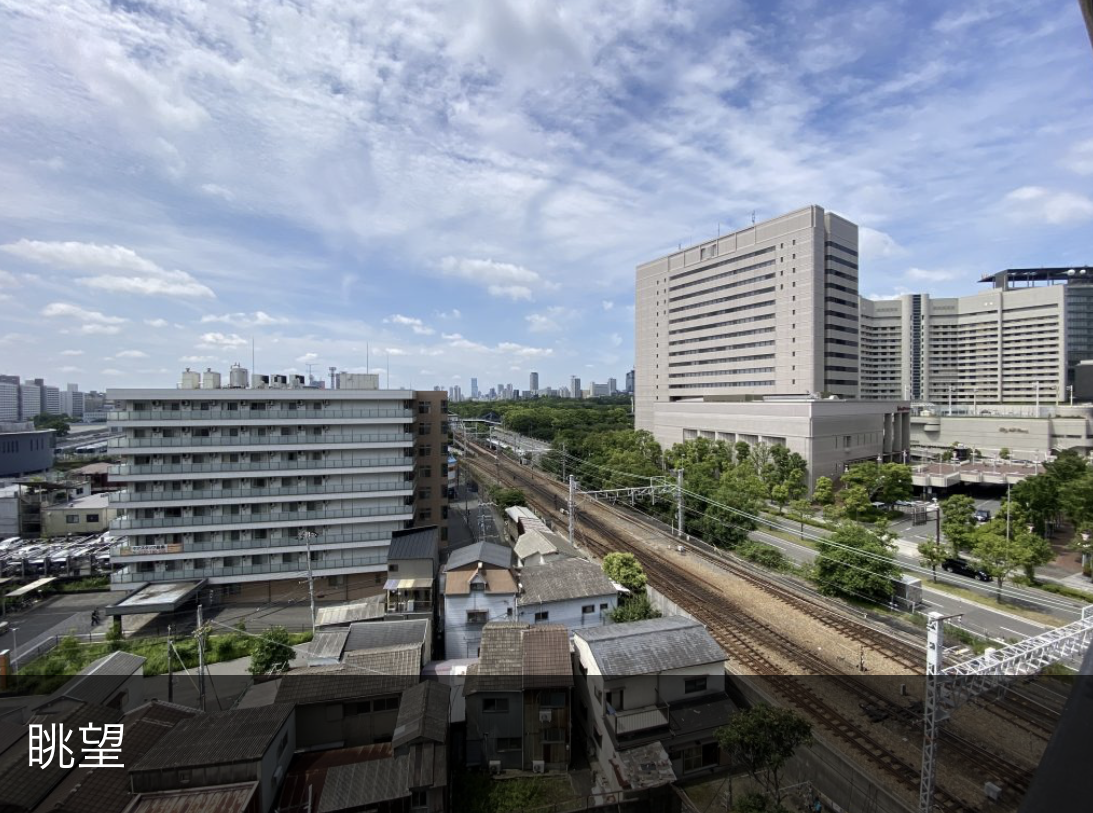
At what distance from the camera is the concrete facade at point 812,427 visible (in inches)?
1656

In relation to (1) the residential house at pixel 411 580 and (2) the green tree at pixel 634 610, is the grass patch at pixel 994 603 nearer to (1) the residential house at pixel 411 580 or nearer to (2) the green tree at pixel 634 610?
(2) the green tree at pixel 634 610

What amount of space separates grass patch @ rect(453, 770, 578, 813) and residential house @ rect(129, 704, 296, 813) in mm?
4118

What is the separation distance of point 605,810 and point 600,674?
2585 mm

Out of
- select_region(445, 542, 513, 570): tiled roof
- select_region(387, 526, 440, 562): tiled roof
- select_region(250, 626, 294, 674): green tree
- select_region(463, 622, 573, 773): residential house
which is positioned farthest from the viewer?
select_region(387, 526, 440, 562): tiled roof

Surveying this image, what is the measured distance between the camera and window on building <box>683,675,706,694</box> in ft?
43.4

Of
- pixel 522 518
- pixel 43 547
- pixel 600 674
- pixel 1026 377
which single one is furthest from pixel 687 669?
pixel 1026 377

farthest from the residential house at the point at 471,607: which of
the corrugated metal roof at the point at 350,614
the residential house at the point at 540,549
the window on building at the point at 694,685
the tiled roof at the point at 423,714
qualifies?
the window on building at the point at 694,685

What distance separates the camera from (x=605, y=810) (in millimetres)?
11039

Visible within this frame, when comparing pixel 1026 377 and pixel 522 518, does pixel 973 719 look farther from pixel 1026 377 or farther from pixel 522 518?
pixel 1026 377

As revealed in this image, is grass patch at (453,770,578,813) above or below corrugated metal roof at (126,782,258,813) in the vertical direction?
below

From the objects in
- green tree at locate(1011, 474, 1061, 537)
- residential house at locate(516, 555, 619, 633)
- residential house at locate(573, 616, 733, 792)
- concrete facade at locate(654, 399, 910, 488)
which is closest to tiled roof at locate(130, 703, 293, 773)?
residential house at locate(573, 616, 733, 792)

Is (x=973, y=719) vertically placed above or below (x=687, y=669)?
below

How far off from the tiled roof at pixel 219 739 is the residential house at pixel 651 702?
292 inches

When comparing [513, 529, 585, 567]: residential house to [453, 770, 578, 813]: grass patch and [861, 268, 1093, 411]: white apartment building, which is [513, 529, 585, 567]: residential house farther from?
[861, 268, 1093, 411]: white apartment building
